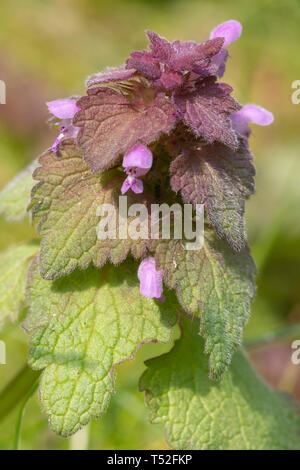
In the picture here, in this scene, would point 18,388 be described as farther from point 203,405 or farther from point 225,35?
point 225,35

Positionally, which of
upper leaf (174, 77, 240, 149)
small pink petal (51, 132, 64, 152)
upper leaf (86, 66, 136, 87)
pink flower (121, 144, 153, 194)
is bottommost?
pink flower (121, 144, 153, 194)

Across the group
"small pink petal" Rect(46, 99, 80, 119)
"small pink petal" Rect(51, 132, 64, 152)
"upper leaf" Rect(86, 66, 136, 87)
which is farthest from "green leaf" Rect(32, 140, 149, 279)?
"upper leaf" Rect(86, 66, 136, 87)

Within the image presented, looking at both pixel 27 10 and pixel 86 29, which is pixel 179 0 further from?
pixel 27 10

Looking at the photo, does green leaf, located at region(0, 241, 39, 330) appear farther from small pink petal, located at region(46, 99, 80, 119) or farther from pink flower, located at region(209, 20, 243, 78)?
pink flower, located at region(209, 20, 243, 78)

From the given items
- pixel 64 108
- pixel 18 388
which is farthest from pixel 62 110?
pixel 18 388

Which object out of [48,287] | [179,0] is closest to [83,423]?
[48,287]

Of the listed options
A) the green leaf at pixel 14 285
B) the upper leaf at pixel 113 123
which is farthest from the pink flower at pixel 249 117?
the green leaf at pixel 14 285
